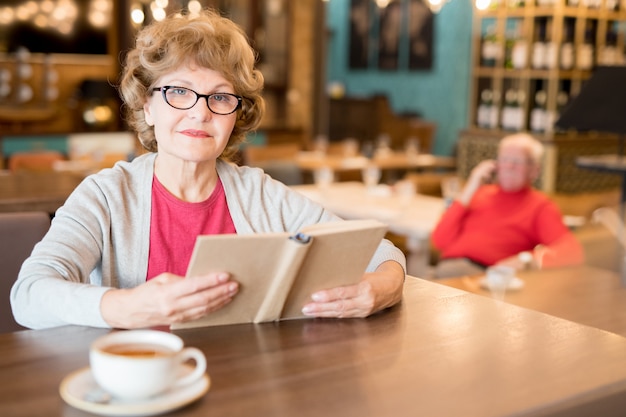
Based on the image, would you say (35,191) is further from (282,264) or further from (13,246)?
(282,264)

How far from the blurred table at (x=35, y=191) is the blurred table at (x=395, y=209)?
149 cm

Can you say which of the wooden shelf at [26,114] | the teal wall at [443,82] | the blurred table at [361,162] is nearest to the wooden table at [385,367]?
the blurred table at [361,162]

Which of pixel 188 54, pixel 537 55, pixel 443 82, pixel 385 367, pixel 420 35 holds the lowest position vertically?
pixel 385 367

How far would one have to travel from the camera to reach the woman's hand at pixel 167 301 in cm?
140

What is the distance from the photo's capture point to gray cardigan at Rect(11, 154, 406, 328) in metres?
1.52

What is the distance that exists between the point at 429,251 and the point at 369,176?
810 mm

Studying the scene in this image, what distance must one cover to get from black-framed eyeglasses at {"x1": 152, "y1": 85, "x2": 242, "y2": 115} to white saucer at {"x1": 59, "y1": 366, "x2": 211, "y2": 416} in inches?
30.7

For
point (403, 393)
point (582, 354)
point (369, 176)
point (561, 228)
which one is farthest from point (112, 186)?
point (369, 176)

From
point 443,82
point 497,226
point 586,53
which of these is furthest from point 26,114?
point 443,82

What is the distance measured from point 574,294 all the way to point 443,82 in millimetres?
8788

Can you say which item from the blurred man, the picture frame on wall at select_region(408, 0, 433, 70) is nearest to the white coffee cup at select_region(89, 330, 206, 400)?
the blurred man

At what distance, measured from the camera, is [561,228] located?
3.60m

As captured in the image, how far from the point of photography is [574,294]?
2.62m

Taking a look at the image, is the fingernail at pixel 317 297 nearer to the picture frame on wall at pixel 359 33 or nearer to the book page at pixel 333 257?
the book page at pixel 333 257
